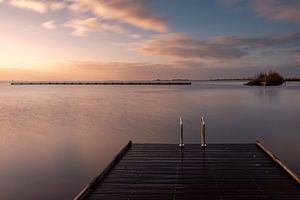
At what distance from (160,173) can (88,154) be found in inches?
335

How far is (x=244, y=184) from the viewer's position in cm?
1045

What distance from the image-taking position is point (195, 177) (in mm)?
11266

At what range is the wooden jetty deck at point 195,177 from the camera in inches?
377

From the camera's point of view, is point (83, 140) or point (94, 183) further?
point (83, 140)

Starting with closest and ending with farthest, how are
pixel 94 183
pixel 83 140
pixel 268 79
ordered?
pixel 94 183
pixel 83 140
pixel 268 79

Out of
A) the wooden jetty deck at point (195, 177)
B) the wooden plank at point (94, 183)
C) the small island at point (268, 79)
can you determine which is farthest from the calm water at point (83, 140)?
the small island at point (268, 79)

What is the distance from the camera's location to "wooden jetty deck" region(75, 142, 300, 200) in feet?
31.4

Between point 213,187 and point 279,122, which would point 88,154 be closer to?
point 213,187

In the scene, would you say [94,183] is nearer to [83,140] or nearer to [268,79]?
[83,140]

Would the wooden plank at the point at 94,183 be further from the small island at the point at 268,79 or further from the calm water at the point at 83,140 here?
the small island at the point at 268,79

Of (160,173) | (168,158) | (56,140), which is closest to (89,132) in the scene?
(56,140)

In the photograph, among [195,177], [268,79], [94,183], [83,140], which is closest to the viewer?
[94,183]

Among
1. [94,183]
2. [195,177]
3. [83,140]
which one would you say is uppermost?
[94,183]

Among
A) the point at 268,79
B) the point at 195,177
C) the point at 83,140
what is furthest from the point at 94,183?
the point at 268,79
